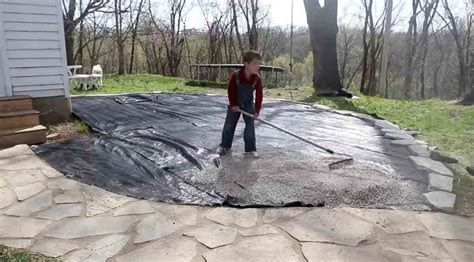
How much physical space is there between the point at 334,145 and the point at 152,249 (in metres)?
2.46

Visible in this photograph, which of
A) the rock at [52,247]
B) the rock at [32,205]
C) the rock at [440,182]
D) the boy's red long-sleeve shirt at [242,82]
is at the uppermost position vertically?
the boy's red long-sleeve shirt at [242,82]

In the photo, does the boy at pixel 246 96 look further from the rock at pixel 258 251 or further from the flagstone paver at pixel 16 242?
the flagstone paver at pixel 16 242

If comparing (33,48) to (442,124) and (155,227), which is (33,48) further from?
(442,124)

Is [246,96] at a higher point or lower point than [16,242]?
higher

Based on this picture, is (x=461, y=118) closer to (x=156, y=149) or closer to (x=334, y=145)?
(x=334, y=145)

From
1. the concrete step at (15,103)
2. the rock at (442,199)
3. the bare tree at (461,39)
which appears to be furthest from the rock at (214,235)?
the bare tree at (461,39)

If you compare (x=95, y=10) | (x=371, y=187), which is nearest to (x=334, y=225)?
(x=371, y=187)

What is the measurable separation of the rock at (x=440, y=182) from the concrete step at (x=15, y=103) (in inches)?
160

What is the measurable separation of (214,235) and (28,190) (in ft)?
4.78

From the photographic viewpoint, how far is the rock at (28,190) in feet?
8.03

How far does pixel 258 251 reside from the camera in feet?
5.95

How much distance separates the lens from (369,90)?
1588 centimetres

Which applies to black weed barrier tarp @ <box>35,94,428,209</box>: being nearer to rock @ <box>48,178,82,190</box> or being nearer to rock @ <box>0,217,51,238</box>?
rock @ <box>48,178,82,190</box>

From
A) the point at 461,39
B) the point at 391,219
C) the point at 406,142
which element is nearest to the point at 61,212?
the point at 391,219
